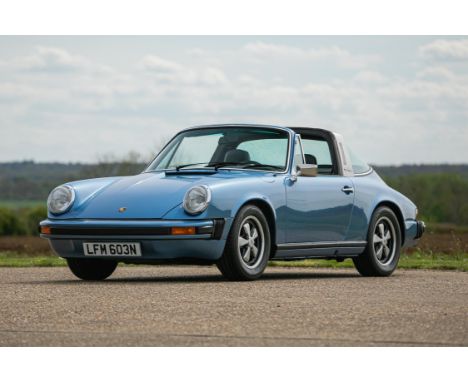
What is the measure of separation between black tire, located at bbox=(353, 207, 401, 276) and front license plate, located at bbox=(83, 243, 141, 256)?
320 centimetres

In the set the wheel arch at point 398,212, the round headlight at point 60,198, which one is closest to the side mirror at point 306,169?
the wheel arch at point 398,212

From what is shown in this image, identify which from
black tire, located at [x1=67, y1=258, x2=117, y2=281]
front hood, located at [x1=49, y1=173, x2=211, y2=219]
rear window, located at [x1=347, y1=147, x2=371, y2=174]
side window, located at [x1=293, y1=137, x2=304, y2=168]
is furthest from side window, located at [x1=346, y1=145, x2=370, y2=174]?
black tire, located at [x1=67, y1=258, x2=117, y2=281]

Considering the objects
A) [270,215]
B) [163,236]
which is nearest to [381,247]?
[270,215]

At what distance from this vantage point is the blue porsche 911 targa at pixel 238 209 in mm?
10367

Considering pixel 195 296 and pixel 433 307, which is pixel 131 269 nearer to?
pixel 195 296

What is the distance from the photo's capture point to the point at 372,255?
12469 mm

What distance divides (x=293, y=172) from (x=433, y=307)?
3.51 m

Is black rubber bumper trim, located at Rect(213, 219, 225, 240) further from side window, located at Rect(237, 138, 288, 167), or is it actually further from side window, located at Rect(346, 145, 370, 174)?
side window, located at Rect(346, 145, 370, 174)

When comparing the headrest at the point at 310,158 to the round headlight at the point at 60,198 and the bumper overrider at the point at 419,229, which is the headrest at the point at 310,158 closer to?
the bumper overrider at the point at 419,229

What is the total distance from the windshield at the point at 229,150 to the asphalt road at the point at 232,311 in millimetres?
1237

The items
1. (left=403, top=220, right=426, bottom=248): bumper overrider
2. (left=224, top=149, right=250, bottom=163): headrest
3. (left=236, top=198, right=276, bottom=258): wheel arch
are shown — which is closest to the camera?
(left=236, top=198, right=276, bottom=258): wheel arch

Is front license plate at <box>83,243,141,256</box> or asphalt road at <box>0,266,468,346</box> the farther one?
front license plate at <box>83,243,141,256</box>

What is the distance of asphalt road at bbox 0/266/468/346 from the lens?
21.5ft
